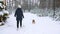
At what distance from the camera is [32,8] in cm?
389

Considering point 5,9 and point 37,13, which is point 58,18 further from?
point 5,9

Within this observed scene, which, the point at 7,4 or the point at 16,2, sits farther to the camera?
the point at 7,4

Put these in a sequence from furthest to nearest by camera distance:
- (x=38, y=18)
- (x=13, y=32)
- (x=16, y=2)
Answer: (x=38, y=18)
(x=16, y=2)
(x=13, y=32)

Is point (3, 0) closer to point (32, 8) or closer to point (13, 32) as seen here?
point (32, 8)

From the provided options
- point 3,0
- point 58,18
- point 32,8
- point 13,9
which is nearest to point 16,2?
point 13,9

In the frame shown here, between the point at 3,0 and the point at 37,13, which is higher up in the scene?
the point at 3,0

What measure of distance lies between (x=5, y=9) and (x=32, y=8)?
2.38 feet


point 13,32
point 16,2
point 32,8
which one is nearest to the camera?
point 13,32

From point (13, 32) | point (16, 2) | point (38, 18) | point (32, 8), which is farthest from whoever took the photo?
point (38, 18)

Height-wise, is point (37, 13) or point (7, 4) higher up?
point (7, 4)

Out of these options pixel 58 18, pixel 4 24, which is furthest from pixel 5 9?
pixel 58 18

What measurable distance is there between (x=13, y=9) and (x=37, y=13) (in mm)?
848

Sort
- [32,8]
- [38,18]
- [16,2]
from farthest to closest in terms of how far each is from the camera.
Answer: [38,18] → [32,8] → [16,2]

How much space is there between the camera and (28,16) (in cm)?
405
